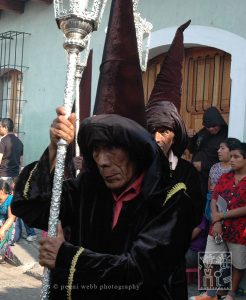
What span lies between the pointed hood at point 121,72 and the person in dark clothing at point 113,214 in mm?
358

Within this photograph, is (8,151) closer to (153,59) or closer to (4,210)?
(4,210)

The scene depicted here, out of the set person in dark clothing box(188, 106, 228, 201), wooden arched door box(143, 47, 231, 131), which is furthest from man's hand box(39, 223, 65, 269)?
wooden arched door box(143, 47, 231, 131)

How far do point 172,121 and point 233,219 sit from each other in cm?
205

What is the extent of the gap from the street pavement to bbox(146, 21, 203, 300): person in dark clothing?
2.48 meters

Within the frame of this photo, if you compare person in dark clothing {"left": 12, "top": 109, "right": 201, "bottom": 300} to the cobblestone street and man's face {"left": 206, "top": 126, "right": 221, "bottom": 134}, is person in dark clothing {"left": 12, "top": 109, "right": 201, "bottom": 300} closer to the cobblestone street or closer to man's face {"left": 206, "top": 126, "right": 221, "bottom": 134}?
the cobblestone street

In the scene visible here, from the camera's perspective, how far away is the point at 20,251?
7523 mm

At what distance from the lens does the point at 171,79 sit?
12.1 ft

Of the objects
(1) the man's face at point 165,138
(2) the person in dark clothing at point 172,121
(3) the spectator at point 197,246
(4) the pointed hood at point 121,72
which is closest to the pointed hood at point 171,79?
(2) the person in dark clothing at point 172,121

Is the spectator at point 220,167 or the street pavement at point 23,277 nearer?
the spectator at point 220,167

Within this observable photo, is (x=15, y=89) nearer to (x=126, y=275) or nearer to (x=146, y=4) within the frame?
(x=146, y=4)

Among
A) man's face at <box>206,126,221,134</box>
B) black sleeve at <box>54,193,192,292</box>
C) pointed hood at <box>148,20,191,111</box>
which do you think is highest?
pointed hood at <box>148,20,191,111</box>

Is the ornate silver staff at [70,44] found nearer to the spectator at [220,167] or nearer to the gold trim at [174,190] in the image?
the gold trim at [174,190]

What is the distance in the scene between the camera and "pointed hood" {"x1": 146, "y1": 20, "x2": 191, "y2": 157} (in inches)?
140

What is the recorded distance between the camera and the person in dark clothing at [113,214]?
6.76 ft
